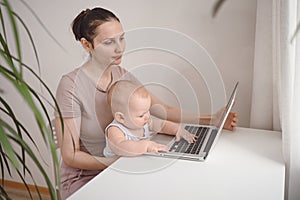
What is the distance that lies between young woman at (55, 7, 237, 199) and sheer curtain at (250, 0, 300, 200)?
145 mm

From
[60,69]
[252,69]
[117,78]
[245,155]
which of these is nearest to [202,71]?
[252,69]

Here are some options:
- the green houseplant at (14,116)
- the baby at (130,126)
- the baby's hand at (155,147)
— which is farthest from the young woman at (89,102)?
the green houseplant at (14,116)

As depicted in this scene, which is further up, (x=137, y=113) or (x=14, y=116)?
(x=14, y=116)

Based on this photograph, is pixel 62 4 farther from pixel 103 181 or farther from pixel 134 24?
pixel 103 181

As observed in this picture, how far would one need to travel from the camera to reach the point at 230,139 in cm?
164

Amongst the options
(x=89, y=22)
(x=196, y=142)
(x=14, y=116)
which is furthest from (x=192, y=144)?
(x=14, y=116)

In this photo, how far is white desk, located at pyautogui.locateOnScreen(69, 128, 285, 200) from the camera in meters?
1.19

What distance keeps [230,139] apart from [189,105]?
1.27 ft

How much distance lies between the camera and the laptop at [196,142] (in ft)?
4.78

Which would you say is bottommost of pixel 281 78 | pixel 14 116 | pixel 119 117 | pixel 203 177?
pixel 203 177

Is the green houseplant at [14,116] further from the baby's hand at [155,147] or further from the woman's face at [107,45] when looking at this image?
the woman's face at [107,45]

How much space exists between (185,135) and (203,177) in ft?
1.08

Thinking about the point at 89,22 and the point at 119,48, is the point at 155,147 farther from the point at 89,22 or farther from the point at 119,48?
the point at 89,22

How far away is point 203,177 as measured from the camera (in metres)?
1.30
